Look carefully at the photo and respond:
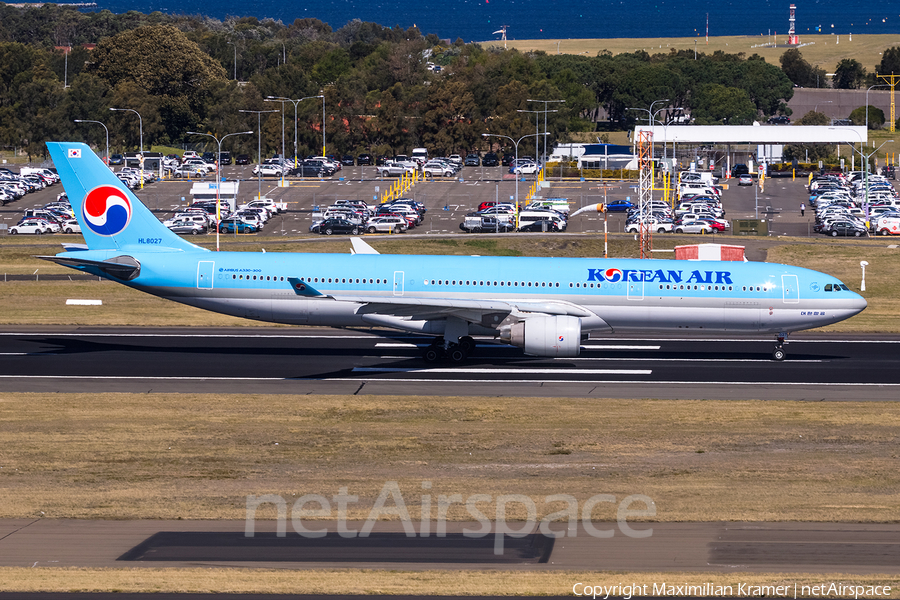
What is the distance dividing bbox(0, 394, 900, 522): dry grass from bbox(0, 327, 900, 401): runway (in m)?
2.06

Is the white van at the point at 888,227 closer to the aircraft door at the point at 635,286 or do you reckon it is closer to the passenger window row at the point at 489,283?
the aircraft door at the point at 635,286

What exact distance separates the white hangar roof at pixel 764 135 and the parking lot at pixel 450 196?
29.4 feet

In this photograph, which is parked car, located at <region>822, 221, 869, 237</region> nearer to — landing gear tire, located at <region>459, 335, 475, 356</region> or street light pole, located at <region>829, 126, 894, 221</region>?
street light pole, located at <region>829, 126, 894, 221</region>

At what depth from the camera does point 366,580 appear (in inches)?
786

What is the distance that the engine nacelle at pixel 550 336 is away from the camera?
41031mm

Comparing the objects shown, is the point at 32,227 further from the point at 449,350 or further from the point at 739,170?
the point at 739,170

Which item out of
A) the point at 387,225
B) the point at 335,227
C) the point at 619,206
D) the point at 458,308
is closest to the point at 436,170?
the point at 619,206

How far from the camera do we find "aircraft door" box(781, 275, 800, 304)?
43969 millimetres

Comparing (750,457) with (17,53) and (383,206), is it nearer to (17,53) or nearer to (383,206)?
(383,206)

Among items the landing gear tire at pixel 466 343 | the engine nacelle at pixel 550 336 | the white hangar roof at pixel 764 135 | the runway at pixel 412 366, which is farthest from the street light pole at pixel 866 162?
the engine nacelle at pixel 550 336

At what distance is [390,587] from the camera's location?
19672mm

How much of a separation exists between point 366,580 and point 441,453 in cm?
1022

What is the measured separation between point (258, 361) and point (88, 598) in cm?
2545

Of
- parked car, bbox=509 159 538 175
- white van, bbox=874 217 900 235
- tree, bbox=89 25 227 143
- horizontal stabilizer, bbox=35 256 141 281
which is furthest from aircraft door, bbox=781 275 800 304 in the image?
tree, bbox=89 25 227 143
